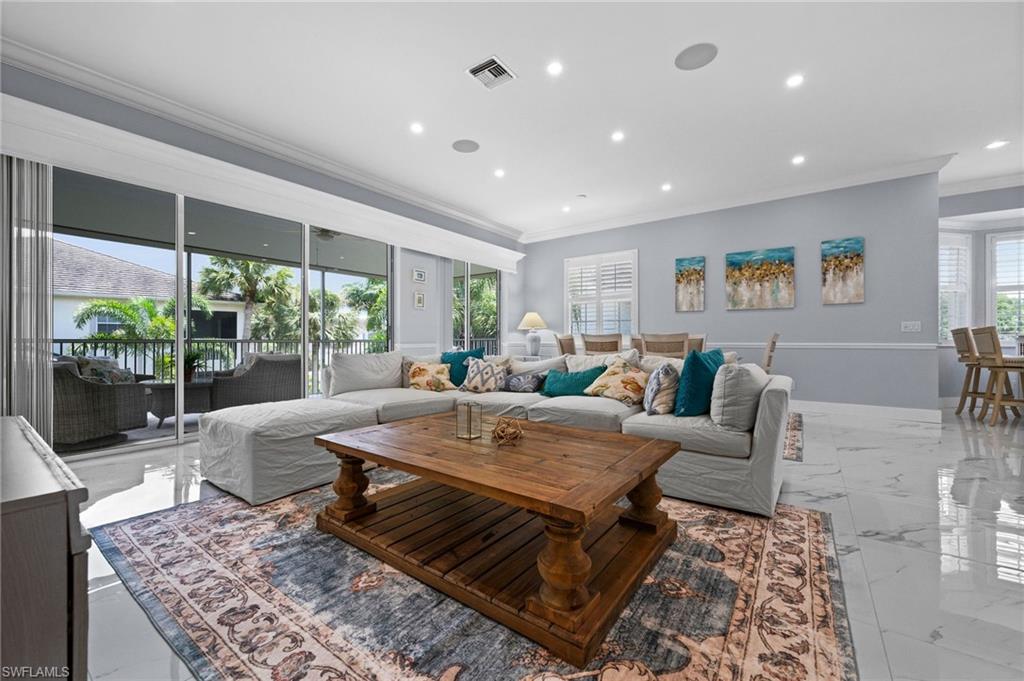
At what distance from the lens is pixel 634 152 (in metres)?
4.45

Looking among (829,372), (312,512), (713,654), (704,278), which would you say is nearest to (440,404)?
(312,512)

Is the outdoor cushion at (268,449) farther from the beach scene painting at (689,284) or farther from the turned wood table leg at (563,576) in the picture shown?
the beach scene painting at (689,284)

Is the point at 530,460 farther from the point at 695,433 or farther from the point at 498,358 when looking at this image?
the point at 498,358

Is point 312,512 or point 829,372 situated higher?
point 829,372

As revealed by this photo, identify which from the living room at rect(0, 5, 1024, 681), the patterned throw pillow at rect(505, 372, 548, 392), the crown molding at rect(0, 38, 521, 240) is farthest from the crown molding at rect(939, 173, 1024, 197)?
the crown molding at rect(0, 38, 521, 240)

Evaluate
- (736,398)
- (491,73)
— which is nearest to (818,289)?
(736,398)

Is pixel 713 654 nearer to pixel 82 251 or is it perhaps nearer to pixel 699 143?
pixel 699 143

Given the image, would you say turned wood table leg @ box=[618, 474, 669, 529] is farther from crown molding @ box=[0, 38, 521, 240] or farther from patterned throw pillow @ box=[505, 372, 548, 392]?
crown molding @ box=[0, 38, 521, 240]

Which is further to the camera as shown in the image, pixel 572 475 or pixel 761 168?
pixel 761 168

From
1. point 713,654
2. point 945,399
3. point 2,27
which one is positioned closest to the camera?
point 713,654

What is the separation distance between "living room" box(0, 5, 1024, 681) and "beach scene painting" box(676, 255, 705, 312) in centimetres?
4

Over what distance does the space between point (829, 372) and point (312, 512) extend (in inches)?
236

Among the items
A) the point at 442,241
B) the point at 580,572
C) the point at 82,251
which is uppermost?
the point at 442,241

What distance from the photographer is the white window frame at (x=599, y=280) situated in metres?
6.66
